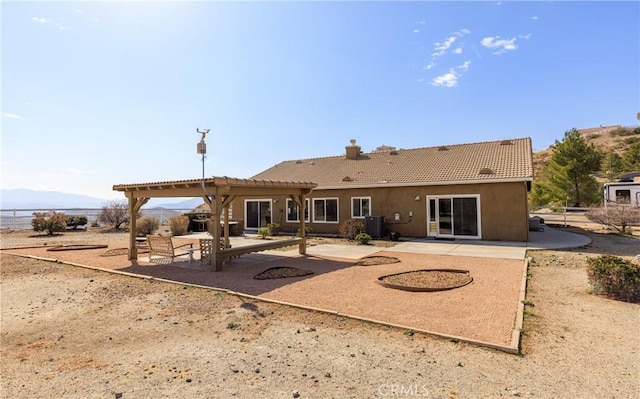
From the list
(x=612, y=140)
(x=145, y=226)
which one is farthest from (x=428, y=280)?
(x=612, y=140)

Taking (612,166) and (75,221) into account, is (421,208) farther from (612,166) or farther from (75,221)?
(612,166)

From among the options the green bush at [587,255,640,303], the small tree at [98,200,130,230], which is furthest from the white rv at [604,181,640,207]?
the small tree at [98,200,130,230]

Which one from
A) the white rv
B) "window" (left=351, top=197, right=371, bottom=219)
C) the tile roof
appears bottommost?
"window" (left=351, top=197, right=371, bottom=219)

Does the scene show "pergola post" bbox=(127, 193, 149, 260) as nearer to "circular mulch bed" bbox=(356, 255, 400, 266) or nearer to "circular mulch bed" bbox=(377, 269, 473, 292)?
"circular mulch bed" bbox=(356, 255, 400, 266)

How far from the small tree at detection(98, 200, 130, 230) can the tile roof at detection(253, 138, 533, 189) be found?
8618 millimetres

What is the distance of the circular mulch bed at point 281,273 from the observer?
7.91 meters

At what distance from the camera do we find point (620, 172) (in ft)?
121

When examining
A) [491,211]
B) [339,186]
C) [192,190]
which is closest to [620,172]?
[491,211]

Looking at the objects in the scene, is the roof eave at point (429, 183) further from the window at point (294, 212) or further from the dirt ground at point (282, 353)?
the dirt ground at point (282, 353)

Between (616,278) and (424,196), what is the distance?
9.36 meters

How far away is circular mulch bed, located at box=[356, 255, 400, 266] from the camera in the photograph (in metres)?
9.33

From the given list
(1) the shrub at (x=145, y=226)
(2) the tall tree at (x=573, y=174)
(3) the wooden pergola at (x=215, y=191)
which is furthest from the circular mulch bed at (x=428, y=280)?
(2) the tall tree at (x=573, y=174)

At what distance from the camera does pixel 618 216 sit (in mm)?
15266

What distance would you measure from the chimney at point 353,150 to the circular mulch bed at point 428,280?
1430 centimetres
